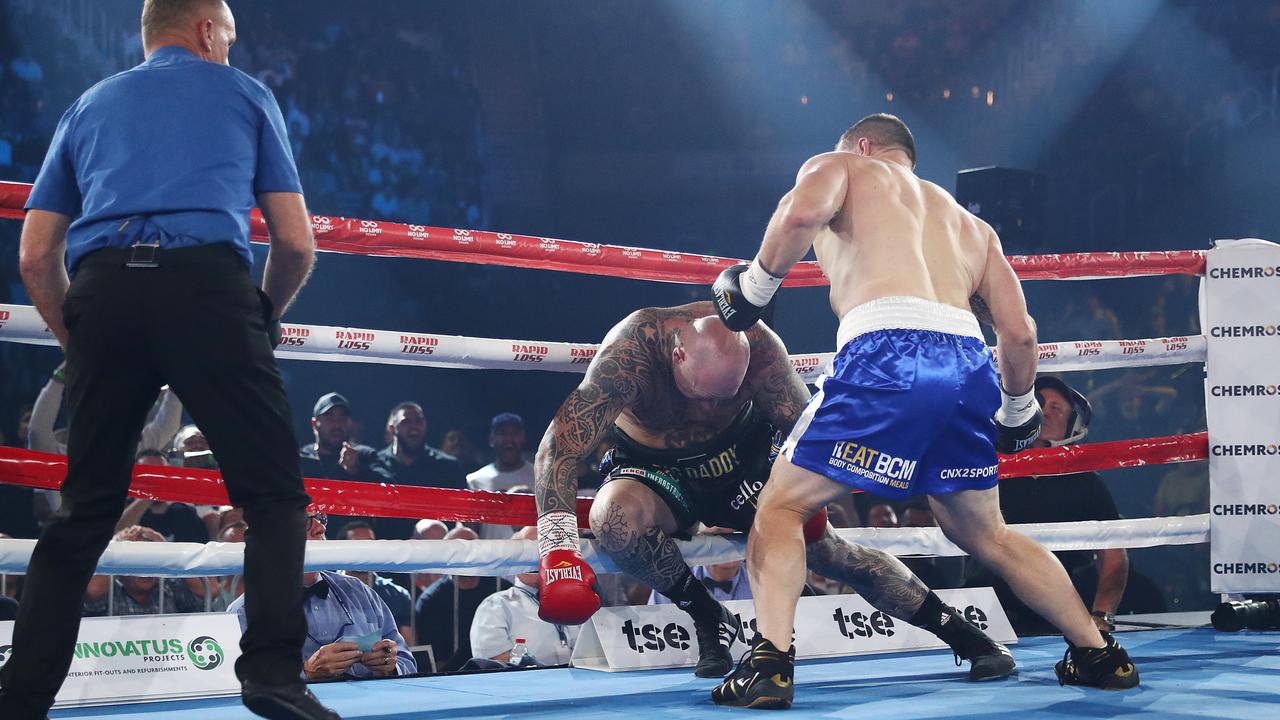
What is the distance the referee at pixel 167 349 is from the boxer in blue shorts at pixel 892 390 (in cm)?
87

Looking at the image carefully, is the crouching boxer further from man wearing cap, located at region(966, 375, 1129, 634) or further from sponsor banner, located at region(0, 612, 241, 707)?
man wearing cap, located at region(966, 375, 1129, 634)

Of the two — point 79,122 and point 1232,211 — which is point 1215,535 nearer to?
point 79,122

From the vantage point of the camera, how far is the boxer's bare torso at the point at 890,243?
228 cm

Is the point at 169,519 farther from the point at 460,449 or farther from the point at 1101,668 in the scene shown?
the point at 1101,668

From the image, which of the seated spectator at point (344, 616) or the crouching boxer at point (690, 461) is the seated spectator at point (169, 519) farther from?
the crouching boxer at point (690, 461)

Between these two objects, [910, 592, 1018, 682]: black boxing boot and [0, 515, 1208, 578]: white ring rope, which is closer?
[0, 515, 1208, 578]: white ring rope

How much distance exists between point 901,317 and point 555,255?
95 centimetres

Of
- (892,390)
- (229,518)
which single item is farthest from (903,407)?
(229,518)

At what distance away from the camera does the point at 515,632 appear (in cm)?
380

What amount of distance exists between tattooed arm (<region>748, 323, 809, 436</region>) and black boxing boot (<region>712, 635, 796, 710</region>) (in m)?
0.78

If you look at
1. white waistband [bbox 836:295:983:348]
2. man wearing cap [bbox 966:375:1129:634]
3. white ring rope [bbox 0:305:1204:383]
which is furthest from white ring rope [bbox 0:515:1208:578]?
white waistband [bbox 836:295:983:348]

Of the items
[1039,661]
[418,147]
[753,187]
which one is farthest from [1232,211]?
[1039,661]

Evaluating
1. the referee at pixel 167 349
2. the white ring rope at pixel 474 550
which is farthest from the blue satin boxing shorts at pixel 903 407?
the referee at pixel 167 349

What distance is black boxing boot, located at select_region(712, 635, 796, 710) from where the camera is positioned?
206cm
